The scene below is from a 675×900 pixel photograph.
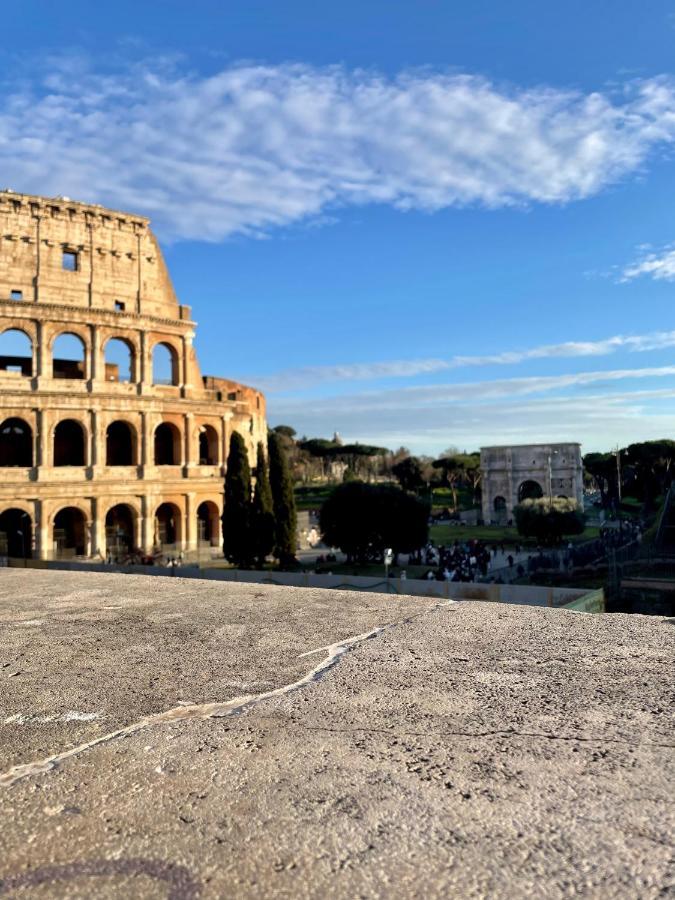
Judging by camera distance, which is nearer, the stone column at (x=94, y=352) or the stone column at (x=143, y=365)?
the stone column at (x=94, y=352)

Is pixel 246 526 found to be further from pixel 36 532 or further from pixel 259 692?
pixel 259 692

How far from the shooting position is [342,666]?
5680mm

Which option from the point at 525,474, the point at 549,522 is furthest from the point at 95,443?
the point at 525,474

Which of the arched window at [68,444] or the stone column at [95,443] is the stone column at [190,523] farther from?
the arched window at [68,444]

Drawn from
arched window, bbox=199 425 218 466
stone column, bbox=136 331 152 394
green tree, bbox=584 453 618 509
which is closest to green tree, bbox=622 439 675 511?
green tree, bbox=584 453 618 509

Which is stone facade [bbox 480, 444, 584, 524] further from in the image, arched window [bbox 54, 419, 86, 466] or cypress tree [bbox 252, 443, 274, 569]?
arched window [bbox 54, 419, 86, 466]

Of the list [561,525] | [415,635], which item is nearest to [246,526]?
[561,525]

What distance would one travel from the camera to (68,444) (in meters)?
30.3

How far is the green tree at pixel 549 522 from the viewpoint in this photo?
36.9 meters

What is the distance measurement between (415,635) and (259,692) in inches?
79.4

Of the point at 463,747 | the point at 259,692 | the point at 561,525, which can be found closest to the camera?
the point at 463,747

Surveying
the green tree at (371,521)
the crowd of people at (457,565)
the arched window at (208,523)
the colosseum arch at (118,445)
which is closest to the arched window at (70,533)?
the colosseum arch at (118,445)

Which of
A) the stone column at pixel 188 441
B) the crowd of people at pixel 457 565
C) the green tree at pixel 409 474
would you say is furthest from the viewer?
the green tree at pixel 409 474

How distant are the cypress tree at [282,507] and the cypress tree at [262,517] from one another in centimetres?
57
